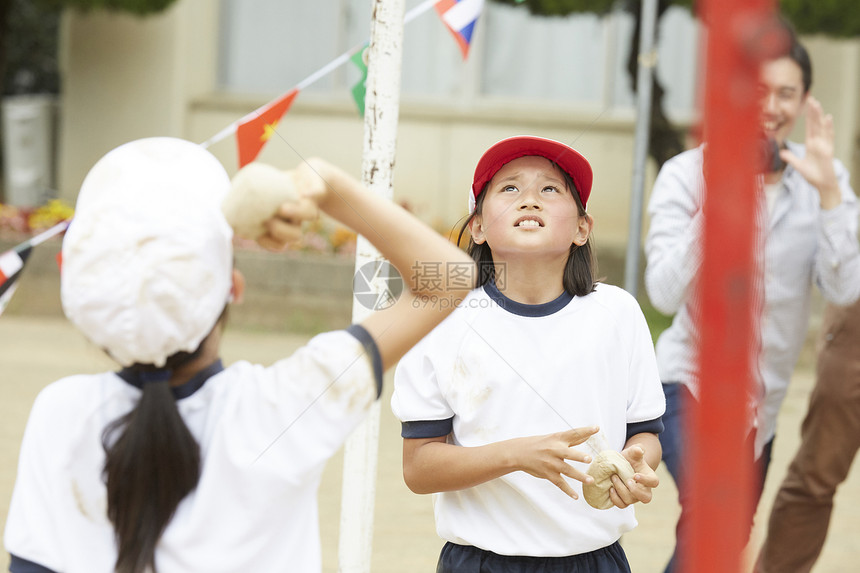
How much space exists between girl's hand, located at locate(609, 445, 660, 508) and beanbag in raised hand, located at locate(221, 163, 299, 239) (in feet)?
2.62

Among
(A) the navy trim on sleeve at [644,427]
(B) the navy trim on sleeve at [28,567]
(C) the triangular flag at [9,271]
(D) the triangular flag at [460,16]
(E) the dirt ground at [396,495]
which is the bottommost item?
(E) the dirt ground at [396,495]

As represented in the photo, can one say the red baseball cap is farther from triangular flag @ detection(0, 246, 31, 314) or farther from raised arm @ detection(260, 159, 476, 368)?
triangular flag @ detection(0, 246, 31, 314)

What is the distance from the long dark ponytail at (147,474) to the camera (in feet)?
4.41

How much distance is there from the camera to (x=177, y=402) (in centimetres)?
143

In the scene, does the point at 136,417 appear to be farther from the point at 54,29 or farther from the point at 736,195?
the point at 54,29

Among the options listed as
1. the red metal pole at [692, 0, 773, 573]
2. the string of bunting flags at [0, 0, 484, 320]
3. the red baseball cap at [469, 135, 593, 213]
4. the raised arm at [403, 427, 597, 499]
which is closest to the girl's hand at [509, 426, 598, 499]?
the raised arm at [403, 427, 597, 499]

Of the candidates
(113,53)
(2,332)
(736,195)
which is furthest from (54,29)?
(736,195)

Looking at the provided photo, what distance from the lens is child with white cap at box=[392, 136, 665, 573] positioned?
72.2 inches

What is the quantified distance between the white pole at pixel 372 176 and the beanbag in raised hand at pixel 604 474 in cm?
75

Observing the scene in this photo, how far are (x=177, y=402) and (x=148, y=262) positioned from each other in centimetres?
23

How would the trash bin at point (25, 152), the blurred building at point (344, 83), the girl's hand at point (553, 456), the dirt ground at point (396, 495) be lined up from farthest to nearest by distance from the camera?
the trash bin at point (25, 152) → the blurred building at point (344, 83) → the dirt ground at point (396, 495) → the girl's hand at point (553, 456)

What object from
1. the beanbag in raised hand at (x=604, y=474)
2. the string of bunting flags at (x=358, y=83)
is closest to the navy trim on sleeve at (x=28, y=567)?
the beanbag in raised hand at (x=604, y=474)

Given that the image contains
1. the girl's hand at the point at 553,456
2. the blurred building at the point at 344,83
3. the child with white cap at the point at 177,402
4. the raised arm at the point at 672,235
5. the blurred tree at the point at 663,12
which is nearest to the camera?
the child with white cap at the point at 177,402

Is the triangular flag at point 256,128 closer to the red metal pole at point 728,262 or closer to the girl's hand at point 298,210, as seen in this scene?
the girl's hand at point 298,210
